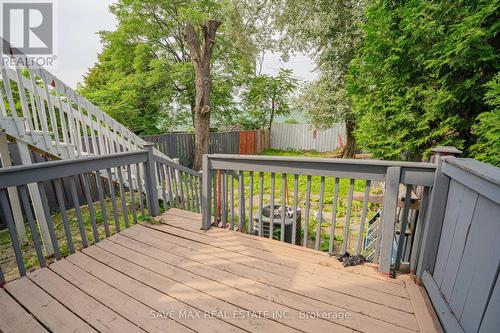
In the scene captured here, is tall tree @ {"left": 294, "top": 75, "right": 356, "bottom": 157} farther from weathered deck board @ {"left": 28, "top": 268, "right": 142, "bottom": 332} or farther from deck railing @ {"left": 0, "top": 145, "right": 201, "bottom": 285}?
weathered deck board @ {"left": 28, "top": 268, "right": 142, "bottom": 332}

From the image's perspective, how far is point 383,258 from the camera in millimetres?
1946

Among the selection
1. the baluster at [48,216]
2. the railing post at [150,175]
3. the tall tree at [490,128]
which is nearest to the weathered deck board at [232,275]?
the railing post at [150,175]

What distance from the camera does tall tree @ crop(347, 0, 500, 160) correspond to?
212cm

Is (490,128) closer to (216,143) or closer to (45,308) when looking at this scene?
(45,308)

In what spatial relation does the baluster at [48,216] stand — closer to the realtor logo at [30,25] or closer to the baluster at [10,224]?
the baluster at [10,224]

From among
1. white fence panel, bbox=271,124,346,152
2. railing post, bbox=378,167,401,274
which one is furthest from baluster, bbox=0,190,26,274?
white fence panel, bbox=271,124,346,152

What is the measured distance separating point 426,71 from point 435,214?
1797 mm

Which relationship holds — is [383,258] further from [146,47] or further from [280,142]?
[280,142]

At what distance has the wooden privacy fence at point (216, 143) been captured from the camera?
8.06 metres

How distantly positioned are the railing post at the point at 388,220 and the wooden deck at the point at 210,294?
0.43 feet

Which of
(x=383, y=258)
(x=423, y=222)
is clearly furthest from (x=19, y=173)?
(x=423, y=222)

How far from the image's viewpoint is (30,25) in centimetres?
500

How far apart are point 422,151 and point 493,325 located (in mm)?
2189

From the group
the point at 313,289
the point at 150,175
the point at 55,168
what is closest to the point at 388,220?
the point at 313,289
